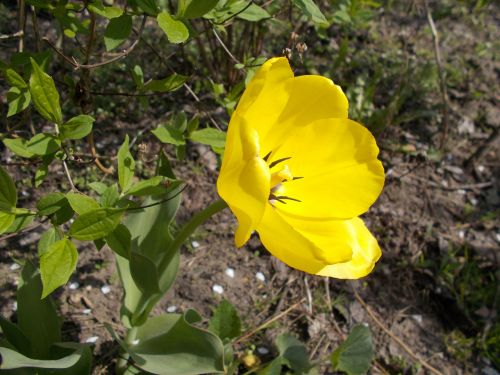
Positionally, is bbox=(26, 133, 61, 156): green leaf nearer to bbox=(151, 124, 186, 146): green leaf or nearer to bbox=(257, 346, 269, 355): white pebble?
bbox=(151, 124, 186, 146): green leaf

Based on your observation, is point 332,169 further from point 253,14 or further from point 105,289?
point 105,289

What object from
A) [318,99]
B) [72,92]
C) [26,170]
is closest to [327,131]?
[318,99]

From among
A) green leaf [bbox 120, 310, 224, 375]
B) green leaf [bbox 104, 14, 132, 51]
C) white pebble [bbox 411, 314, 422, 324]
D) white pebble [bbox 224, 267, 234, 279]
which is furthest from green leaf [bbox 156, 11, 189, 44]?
white pebble [bbox 411, 314, 422, 324]

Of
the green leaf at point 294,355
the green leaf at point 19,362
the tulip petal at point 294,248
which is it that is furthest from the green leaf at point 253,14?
the green leaf at point 294,355

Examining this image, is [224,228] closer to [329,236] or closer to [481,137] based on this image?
[329,236]

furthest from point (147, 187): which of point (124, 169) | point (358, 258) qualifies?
point (358, 258)

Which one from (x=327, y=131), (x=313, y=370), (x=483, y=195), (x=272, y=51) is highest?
(x=327, y=131)
